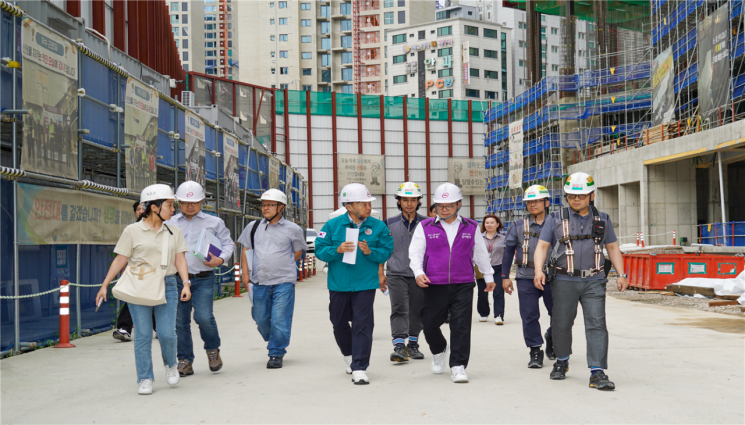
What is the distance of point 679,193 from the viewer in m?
37.0

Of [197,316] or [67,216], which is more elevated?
[67,216]

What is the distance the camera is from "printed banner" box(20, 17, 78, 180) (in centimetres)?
863

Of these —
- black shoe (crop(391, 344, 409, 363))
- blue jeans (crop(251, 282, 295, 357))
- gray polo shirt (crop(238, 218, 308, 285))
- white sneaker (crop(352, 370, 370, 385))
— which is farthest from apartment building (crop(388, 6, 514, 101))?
white sneaker (crop(352, 370, 370, 385))

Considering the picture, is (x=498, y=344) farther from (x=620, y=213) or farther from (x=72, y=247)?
(x=620, y=213)

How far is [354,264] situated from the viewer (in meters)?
7.07

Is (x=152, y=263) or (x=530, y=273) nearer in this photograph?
(x=152, y=263)

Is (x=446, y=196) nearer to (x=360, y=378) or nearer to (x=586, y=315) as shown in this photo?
(x=586, y=315)

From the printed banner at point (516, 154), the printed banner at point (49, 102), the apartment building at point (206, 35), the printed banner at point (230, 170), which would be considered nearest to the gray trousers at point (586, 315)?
the printed banner at point (49, 102)

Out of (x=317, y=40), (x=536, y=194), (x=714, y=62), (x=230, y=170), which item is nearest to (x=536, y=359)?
(x=536, y=194)

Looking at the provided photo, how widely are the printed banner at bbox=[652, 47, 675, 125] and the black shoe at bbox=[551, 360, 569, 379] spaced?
33.5m

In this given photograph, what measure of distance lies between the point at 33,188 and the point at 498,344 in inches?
231

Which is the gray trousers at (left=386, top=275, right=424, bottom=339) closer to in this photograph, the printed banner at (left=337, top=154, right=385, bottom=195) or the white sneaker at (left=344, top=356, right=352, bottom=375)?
the white sneaker at (left=344, top=356, right=352, bottom=375)

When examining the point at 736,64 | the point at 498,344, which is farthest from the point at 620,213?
the point at 498,344

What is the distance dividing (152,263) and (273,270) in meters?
1.60
